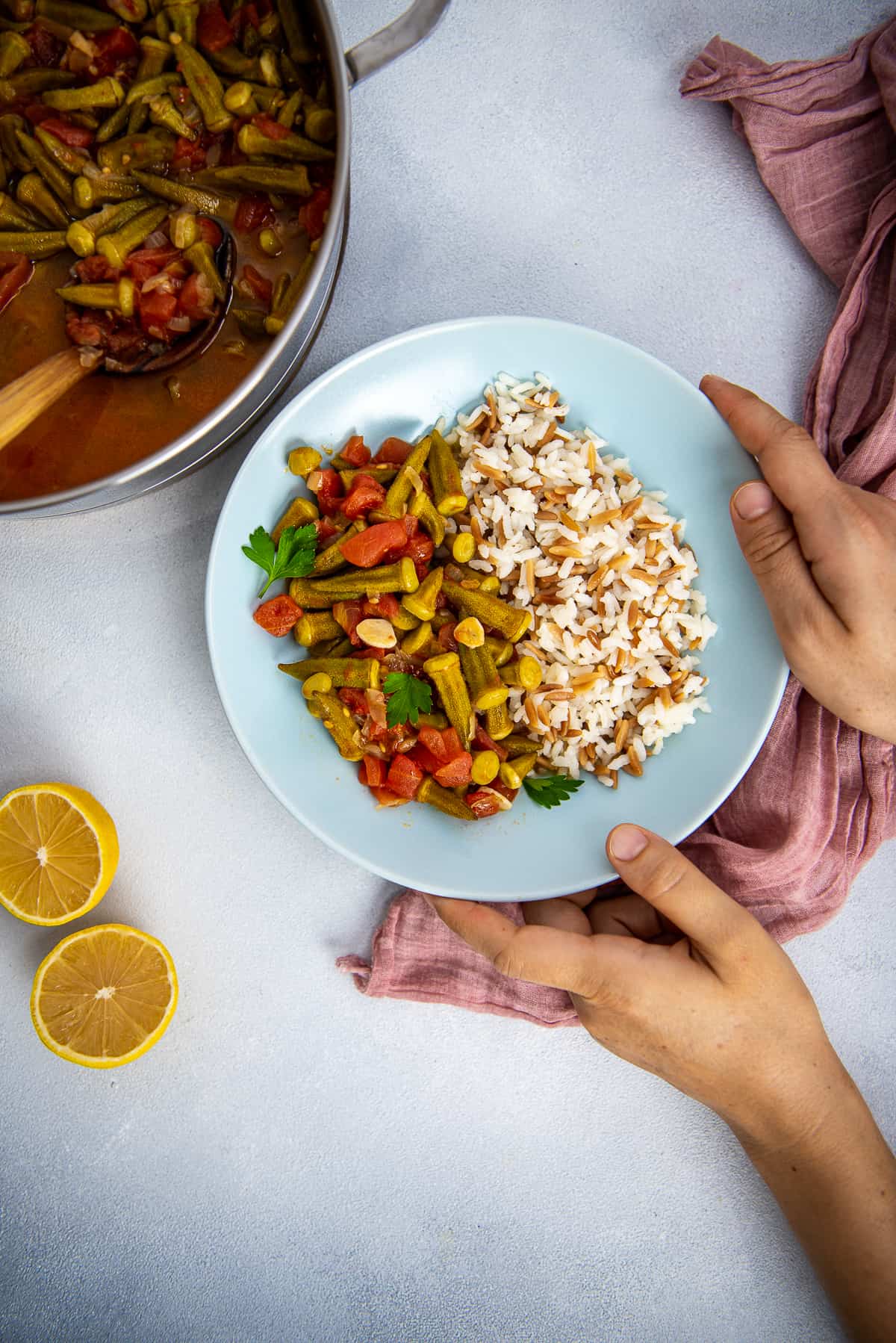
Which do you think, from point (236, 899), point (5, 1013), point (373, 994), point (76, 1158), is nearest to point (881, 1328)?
point (373, 994)

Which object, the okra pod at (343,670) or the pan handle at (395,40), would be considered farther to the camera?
the okra pod at (343,670)

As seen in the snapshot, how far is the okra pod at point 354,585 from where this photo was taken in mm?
1914

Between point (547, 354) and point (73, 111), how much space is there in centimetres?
109

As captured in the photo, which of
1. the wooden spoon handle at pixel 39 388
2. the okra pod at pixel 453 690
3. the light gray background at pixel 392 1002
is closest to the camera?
the wooden spoon handle at pixel 39 388

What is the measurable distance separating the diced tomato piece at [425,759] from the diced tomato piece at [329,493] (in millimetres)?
535

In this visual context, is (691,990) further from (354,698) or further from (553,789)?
(354,698)

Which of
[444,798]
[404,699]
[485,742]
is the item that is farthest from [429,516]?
[444,798]

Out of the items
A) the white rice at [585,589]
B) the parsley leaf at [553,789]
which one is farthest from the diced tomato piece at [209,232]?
the parsley leaf at [553,789]

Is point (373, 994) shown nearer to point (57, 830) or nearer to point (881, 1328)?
point (57, 830)

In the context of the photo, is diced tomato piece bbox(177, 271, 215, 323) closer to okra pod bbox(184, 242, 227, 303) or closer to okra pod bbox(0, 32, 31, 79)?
okra pod bbox(184, 242, 227, 303)

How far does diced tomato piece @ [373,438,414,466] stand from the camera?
2055mm

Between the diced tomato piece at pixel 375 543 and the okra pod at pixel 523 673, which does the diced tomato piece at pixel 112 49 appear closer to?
the diced tomato piece at pixel 375 543

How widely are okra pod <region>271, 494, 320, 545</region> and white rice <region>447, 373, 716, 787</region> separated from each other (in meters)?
0.33

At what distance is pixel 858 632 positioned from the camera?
74.2 inches
